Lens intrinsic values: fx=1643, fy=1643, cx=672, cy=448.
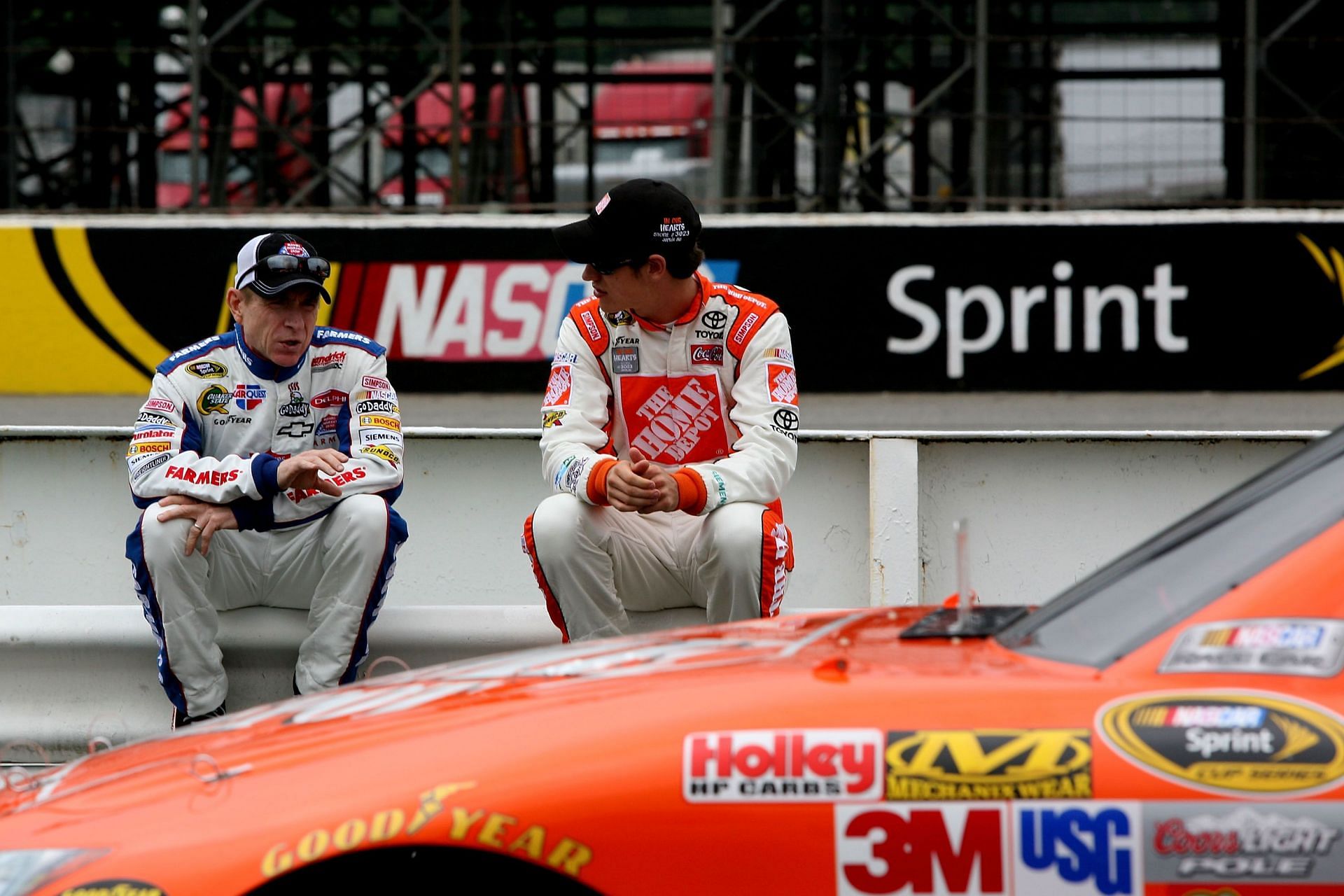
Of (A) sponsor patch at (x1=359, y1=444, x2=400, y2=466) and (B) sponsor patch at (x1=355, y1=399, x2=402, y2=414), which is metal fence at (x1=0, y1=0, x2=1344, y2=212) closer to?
(B) sponsor patch at (x1=355, y1=399, x2=402, y2=414)

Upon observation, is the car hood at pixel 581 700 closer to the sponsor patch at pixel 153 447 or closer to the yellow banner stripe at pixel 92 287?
the sponsor patch at pixel 153 447

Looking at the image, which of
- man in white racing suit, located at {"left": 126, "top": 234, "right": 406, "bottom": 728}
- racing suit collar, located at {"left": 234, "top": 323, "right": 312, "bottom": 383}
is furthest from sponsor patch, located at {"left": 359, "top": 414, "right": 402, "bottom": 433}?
racing suit collar, located at {"left": 234, "top": 323, "right": 312, "bottom": 383}

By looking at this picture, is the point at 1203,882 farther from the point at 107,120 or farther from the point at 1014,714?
the point at 107,120

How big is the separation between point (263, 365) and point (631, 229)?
1063 mm

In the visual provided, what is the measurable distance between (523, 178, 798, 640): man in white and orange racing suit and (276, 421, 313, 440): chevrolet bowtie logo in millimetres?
656

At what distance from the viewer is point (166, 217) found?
9922 millimetres

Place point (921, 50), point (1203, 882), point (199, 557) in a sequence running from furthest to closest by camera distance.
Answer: point (921, 50)
point (199, 557)
point (1203, 882)

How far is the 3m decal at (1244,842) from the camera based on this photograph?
184 centimetres

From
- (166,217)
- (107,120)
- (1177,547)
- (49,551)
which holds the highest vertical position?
(107,120)

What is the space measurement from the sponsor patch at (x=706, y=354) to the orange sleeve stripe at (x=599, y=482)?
1.29 ft

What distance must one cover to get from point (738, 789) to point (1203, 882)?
538mm

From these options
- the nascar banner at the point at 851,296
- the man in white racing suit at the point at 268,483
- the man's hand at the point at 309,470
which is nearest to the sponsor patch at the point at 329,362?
the man in white racing suit at the point at 268,483

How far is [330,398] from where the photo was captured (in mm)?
4375

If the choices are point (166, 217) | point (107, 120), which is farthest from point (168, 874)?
point (107, 120)
